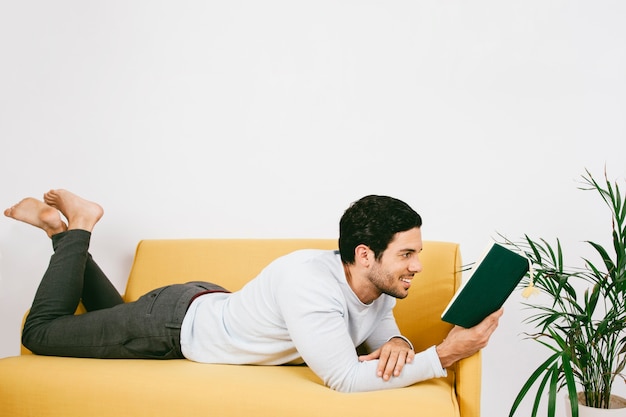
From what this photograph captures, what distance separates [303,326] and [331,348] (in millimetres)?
97

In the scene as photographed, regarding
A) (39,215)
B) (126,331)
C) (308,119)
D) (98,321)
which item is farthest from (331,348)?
(39,215)

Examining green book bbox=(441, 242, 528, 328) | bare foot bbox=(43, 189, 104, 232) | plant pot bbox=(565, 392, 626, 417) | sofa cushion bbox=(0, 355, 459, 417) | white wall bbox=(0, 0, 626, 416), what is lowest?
plant pot bbox=(565, 392, 626, 417)

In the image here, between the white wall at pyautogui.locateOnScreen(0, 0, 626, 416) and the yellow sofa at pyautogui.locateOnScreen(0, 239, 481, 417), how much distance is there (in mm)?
445

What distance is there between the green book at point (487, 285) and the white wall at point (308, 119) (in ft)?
2.70

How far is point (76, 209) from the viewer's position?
2.54 meters

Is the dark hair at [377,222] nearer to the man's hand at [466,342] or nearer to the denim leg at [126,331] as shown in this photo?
the man's hand at [466,342]

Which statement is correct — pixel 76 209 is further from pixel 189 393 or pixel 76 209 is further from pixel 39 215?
pixel 189 393

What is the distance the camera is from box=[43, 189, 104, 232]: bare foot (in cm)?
250

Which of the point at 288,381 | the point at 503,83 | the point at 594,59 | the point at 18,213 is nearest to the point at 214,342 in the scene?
the point at 288,381

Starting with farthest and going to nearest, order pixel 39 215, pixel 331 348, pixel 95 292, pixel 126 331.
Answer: pixel 39 215 → pixel 95 292 → pixel 126 331 → pixel 331 348

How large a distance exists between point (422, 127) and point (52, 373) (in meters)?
1.63

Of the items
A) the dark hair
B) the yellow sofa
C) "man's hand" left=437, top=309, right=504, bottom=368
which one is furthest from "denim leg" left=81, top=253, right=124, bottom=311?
"man's hand" left=437, top=309, right=504, bottom=368

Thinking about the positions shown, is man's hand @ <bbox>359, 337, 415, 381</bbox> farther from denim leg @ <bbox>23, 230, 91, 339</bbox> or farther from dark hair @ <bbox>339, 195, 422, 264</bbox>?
denim leg @ <bbox>23, 230, 91, 339</bbox>

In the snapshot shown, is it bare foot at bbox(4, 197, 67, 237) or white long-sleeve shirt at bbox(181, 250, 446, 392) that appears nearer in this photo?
white long-sleeve shirt at bbox(181, 250, 446, 392)
